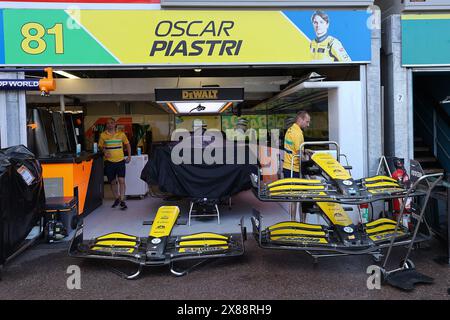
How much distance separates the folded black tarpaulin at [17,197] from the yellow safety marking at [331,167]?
10.3 ft

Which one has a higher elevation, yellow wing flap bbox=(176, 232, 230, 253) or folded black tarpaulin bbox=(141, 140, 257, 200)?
folded black tarpaulin bbox=(141, 140, 257, 200)

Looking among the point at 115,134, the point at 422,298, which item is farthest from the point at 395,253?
the point at 115,134

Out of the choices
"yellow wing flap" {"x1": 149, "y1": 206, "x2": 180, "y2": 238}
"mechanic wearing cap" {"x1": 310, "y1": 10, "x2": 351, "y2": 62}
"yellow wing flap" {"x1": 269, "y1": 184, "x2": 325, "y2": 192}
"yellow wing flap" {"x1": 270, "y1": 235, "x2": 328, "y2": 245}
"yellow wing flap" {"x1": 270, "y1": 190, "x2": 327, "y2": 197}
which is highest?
"mechanic wearing cap" {"x1": 310, "y1": 10, "x2": 351, "y2": 62}

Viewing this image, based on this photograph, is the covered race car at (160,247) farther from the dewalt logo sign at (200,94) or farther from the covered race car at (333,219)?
the dewalt logo sign at (200,94)

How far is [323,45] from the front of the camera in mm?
6020

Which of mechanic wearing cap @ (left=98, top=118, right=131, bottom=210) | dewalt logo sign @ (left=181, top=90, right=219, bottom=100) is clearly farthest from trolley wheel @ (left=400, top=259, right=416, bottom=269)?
mechanic wearing cap @ (left=98, top=118, right=131, bottom=210)

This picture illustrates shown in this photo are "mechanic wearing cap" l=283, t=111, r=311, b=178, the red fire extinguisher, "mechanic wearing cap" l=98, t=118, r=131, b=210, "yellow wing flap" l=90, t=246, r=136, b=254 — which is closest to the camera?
"yellow wing flap" l=90, t=246, r=136, b=254

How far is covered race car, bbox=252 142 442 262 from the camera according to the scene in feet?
13.1

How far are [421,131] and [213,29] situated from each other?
5.83m

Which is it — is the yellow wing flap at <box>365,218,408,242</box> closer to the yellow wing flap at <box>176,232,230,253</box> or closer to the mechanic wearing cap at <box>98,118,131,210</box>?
the yellow wing flap at <box>176,232,230,253</box>

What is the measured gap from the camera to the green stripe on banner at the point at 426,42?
19.8 feet

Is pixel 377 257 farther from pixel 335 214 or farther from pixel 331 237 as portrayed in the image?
pixel 335 214

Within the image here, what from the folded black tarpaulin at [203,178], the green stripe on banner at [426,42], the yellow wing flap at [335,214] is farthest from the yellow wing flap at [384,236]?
the green stripe on banner at [426,42]

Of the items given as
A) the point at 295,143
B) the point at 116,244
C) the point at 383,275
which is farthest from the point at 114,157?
the point at 383,275
